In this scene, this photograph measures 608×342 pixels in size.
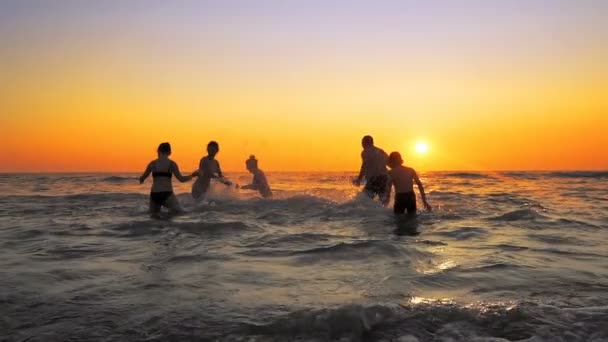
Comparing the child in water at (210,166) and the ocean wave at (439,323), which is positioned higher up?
the child in water at (210,166)

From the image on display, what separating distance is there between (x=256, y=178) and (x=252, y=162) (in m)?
0.63

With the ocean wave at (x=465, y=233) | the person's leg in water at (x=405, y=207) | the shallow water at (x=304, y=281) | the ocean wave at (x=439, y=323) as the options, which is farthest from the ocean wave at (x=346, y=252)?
the person's leg in water at (x=405, y=207)

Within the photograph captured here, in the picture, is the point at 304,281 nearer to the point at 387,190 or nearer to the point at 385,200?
the point at 387,190

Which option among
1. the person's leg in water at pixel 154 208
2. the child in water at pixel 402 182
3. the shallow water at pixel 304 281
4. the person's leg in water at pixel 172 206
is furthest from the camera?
the person's leg in water at pixel 172 206

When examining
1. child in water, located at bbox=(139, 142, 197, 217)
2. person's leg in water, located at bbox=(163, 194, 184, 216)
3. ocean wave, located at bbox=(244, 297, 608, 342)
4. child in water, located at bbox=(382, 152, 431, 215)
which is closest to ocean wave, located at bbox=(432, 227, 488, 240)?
child in water, located at bbox=(382, 152, 431, 215)

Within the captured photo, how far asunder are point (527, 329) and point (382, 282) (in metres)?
1.66

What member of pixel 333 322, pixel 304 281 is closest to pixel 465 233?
pixel 304 281

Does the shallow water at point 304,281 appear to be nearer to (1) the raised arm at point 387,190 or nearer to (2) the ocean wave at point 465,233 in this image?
(2) the ocean wave at point 465,233

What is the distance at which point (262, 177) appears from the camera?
16.0 m

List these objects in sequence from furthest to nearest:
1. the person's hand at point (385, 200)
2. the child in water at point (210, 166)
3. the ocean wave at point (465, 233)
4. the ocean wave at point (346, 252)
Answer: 1. the child in water at point (210, 166)
2. the person's hand at point (385, 200)
3. the ocean wave at point (465, 233)
4. the ocean wave at point (346, 252)

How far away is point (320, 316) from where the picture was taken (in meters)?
3.74

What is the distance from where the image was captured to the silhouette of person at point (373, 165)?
1360 cm

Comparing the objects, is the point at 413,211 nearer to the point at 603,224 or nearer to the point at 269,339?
the point at 603,224

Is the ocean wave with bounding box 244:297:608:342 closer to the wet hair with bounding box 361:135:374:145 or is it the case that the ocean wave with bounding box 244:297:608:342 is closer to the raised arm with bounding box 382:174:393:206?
the raised arm with bounding box 382:174:393:206
